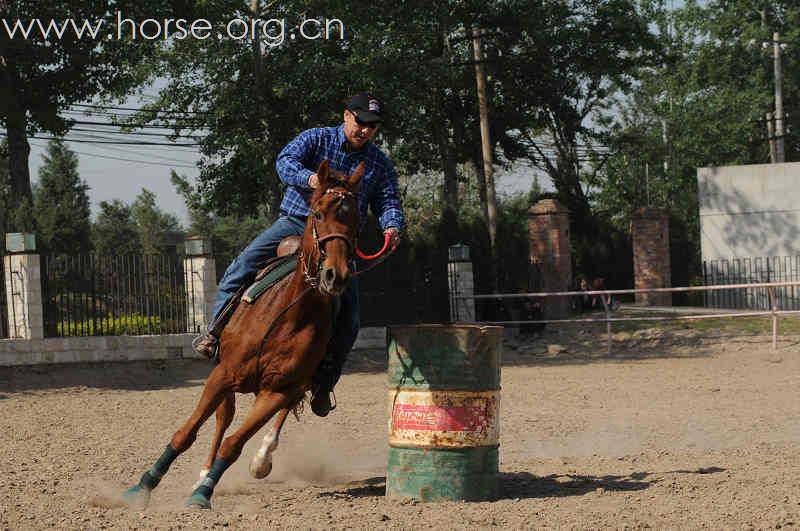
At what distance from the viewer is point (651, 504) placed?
21.8 feet

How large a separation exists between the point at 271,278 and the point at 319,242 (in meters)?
0.99

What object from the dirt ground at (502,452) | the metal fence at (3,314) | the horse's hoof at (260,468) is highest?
the metal fence at (3,314)

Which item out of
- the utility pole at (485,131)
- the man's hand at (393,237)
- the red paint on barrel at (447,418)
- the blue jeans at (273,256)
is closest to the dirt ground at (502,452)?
the red paint on barrel at (447,418)

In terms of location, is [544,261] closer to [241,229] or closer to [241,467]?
[241,467]

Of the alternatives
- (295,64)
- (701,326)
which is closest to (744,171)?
(701,326)

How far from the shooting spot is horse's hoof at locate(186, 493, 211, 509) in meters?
6.80

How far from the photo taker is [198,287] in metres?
21.0

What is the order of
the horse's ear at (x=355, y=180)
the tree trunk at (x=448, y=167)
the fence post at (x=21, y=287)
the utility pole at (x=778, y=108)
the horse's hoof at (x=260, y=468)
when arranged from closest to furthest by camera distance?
the horse's ear at (x=355, y=180)
the horse's hoof at (x=260, y=468)
the fence post at (x=21, y=287)
the tree trunk at (x=448, y=167)
the utility pole at (x=778, y=108)

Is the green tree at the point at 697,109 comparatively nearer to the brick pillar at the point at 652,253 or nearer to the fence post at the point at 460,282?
the brick pillar at the point at 652,253

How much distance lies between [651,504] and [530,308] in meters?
19.1

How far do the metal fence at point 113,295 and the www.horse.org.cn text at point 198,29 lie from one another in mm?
5877

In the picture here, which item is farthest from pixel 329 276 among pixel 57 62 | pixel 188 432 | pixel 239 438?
pixel 57 62

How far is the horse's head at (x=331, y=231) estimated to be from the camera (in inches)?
244

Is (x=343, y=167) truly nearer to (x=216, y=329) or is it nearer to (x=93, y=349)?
(x=216, y=329)
